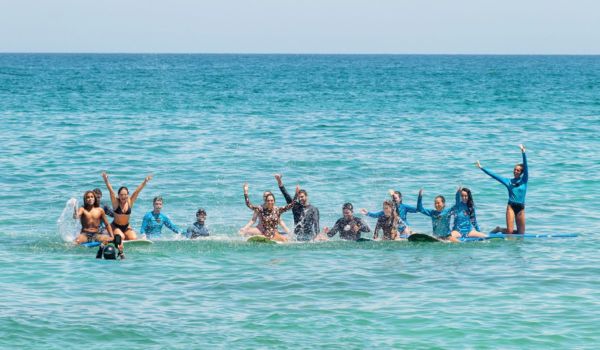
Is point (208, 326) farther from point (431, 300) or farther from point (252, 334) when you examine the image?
point (431, 300)

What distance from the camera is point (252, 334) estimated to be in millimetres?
14086

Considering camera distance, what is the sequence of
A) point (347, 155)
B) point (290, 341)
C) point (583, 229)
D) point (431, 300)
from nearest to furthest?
point (290, 341), point (431, 300), point (583, 229), point (347, 155)

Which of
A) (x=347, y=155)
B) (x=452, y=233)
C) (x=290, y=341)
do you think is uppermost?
(x=347, y=155)

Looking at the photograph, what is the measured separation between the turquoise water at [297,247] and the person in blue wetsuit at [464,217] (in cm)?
65

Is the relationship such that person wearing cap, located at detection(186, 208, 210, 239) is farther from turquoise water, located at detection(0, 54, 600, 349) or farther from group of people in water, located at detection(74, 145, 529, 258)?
turquoise water, located at detection(0, 54, 600, 349)

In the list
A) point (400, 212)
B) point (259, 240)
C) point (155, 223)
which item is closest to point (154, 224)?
point (155, 223)

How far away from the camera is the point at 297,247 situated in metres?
20.7

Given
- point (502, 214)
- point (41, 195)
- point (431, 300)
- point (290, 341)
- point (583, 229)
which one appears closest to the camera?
point (290, 341)

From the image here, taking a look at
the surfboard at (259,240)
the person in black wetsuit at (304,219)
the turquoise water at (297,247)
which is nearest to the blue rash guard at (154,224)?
the turquoise water at (297,247)

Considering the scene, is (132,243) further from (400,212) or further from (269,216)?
(400,212)

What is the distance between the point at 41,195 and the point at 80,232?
706 centimetres

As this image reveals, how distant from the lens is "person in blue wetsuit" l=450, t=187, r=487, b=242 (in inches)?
842

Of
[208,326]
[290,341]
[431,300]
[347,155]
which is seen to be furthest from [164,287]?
[347,155]

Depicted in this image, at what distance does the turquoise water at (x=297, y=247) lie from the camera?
14383 millimetres
